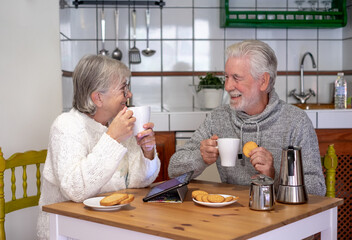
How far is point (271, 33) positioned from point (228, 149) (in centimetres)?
238

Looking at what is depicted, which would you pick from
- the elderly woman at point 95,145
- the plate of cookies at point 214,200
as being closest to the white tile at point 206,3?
the elderly woman at point 95,145

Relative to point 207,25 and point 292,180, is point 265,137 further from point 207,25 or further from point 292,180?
point 207,25

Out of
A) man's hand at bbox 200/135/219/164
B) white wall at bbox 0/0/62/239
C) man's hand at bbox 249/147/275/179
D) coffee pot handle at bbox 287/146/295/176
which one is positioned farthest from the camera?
white wall at bbox 0/0/62/239

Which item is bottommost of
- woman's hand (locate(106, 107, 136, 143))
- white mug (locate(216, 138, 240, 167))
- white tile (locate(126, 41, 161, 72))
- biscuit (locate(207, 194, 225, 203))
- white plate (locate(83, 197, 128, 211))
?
white plate (locate(83, 197, 128, 211))

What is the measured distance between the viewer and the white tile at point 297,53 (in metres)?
3.78

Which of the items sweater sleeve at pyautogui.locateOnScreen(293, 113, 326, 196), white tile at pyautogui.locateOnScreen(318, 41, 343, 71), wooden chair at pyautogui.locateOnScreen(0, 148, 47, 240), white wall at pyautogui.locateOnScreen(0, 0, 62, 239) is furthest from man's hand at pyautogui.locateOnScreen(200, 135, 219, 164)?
white tile at pyautogui.locateOnScreen(318, 41, 343, 71)

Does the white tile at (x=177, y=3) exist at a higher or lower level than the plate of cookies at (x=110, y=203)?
higher

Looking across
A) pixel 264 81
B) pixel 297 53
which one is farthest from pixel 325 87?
pixel 264 81

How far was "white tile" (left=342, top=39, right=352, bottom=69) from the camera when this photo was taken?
146 inches

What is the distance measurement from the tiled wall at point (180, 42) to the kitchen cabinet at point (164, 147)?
2.06 feet

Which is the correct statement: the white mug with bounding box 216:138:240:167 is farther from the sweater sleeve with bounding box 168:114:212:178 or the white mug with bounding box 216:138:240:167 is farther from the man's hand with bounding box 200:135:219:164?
the sweater sleeve with bounding box 168:114:212:178

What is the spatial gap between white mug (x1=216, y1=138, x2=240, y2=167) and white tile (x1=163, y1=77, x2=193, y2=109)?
6.89ft

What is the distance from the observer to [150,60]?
12.1 ft

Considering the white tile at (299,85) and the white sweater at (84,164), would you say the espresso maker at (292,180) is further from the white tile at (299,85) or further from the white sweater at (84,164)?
the white tile at (299,85)
